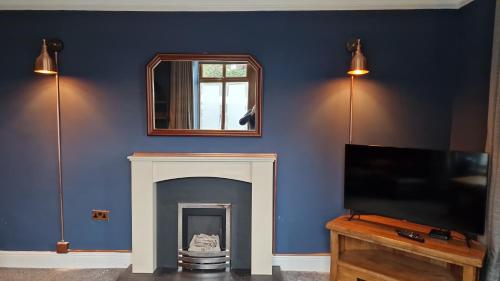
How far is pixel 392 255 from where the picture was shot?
254 centimetres

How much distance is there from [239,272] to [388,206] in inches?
52.6

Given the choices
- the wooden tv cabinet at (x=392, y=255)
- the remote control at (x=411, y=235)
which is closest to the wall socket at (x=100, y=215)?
the wooden tv cabinet at (x=392, y=255)

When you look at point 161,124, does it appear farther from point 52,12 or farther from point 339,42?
point 339,42

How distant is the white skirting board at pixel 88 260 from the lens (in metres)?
2.91

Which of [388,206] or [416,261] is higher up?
[388,206]

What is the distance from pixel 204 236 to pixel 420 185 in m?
1.78

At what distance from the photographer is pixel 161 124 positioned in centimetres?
279

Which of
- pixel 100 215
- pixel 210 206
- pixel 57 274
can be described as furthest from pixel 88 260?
pixel 210 206

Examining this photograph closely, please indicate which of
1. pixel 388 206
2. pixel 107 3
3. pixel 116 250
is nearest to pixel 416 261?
pixel 388 206

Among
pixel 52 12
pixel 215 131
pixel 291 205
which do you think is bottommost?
pixel 291 205

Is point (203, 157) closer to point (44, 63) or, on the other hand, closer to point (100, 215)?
point (100, 215)

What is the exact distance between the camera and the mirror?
2.74 metres

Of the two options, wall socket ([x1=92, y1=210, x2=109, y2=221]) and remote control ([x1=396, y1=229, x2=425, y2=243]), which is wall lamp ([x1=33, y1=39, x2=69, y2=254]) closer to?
wall socket ([x1=92, y1=210, x2=109, y2=221])

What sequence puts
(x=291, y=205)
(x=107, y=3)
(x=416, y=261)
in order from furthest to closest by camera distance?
1. (x=291, y=205)
2. (x=107, y=3)
3. (x=416, y=261)
